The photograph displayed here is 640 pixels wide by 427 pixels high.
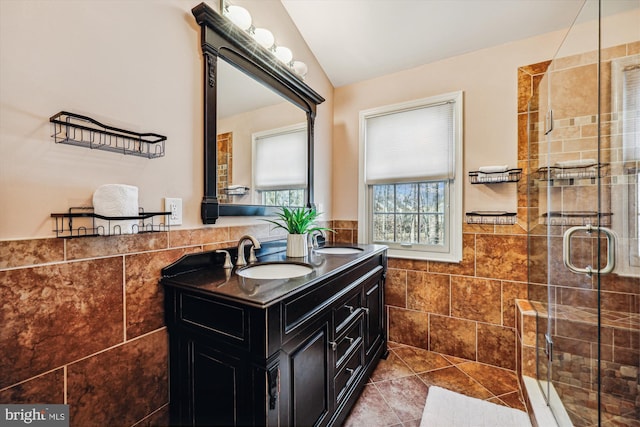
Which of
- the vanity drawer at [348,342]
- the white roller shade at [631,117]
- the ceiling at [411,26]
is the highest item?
the ceiling at [411,26]

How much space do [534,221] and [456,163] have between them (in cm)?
66

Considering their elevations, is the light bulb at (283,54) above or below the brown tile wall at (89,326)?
above

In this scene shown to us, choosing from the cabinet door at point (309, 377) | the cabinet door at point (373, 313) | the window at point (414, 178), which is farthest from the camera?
the window at point (414, 178)

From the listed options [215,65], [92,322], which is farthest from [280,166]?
[92,322]

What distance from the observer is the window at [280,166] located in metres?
1.79

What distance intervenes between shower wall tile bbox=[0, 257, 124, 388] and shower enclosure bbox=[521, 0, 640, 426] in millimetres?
2161

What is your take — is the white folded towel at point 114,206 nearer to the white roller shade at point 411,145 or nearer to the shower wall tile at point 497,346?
the white roller shade at point 411,145

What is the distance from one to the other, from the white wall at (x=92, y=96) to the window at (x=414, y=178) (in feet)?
5.15

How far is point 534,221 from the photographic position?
1.87 m

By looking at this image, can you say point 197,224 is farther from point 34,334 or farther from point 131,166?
point 34,334

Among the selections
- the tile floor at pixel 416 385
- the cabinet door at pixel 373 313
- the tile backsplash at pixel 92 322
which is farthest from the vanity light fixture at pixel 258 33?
the tile floor at pixel 416 385

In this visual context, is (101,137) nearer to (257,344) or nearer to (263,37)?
(257,344)

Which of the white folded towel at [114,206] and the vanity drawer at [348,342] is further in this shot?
the vanity drawer at [348,342]

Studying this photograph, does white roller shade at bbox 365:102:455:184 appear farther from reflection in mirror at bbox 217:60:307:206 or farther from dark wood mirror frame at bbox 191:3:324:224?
A: dark wood mirror frame at bbox 191:3:324:224
